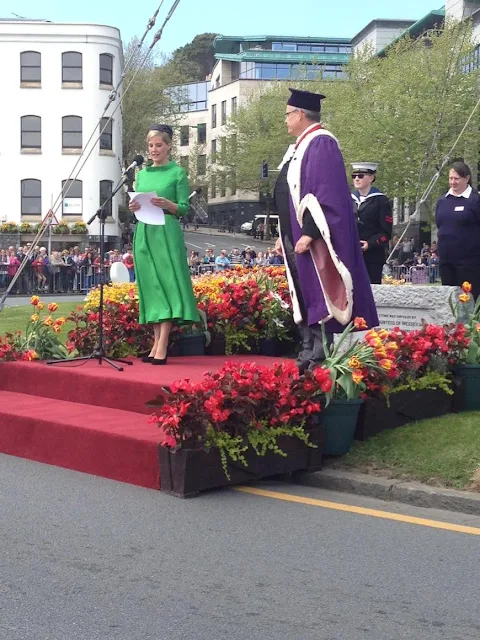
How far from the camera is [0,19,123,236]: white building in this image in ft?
182

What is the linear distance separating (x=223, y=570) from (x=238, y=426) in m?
1.77

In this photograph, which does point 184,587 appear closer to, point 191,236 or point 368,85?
point 368,85

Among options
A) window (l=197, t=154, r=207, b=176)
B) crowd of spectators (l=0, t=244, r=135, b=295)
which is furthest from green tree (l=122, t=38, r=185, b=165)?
crowd of spectators (l=0, t=244, r=135, b=295)

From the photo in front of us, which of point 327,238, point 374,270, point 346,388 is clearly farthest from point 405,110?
point 346,388

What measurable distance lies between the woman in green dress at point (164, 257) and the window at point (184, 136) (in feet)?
253

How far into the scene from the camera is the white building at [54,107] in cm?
5553

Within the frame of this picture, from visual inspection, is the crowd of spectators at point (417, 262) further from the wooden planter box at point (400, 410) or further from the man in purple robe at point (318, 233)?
the man in purple robe at point (318, 233)

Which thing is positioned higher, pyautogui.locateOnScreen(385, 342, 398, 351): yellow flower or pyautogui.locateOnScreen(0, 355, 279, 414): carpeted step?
pyautogui.locateOnScreen(385, 342, 398, 351): yellow flower

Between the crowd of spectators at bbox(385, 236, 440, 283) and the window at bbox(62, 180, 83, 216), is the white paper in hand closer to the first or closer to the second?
the crowd of spectators at bbox(385, 236, 440, 283)

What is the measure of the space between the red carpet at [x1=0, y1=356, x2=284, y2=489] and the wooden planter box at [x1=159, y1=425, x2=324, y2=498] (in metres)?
0.21

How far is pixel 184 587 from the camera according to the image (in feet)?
16.7

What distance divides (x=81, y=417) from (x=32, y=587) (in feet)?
10.5

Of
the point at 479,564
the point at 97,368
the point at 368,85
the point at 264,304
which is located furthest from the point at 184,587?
the point at 368,85

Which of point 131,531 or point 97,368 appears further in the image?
point 97,368
